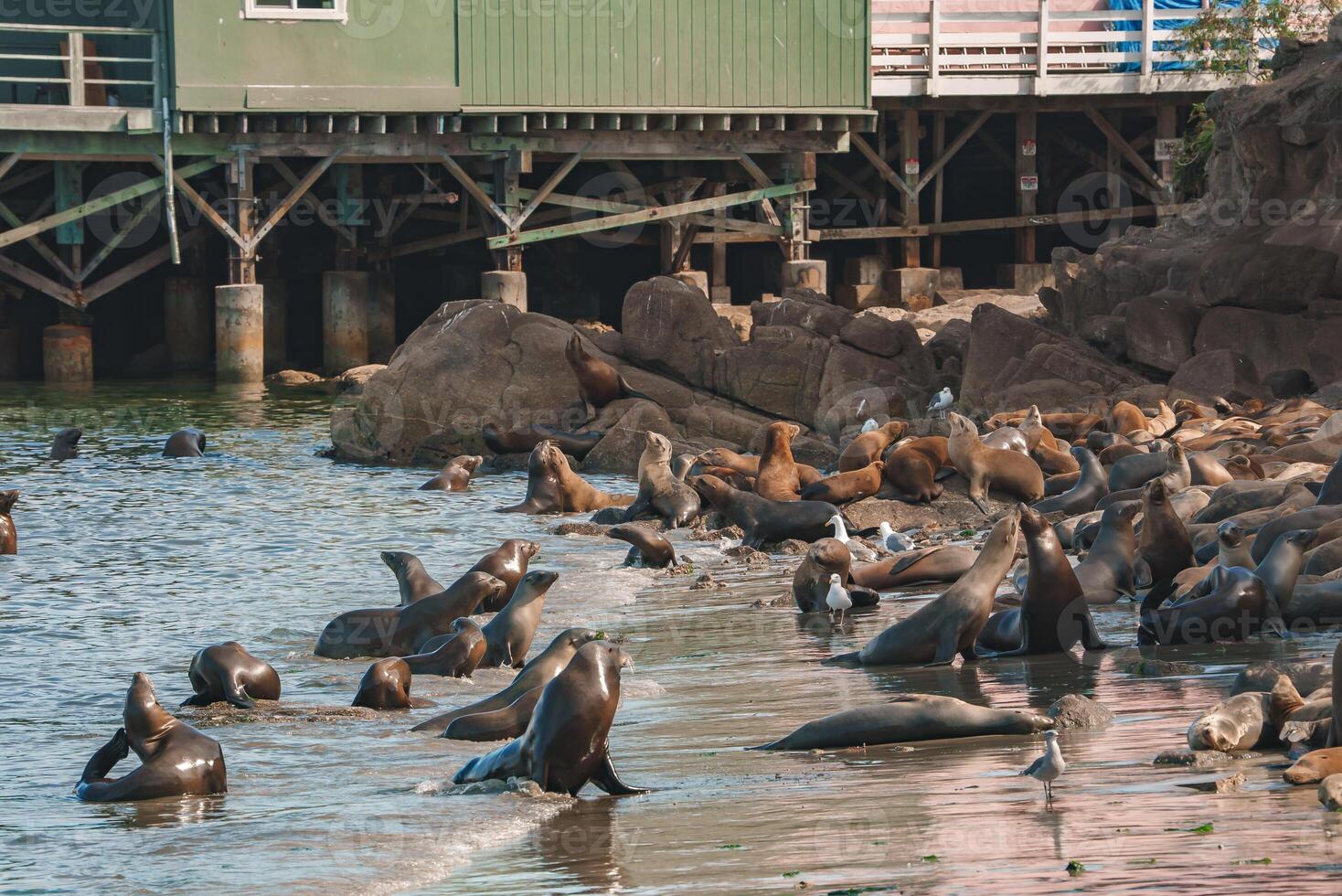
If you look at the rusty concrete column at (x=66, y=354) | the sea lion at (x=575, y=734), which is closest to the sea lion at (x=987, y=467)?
the sea lion at (x=575, y=734)

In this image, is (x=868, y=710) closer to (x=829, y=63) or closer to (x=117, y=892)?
(x=117, y=892)

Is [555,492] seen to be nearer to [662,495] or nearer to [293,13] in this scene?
[662,495]

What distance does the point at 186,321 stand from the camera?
89.4 ft

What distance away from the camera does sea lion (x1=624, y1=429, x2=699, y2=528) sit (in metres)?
13.8

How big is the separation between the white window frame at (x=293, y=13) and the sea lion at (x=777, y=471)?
A: 1218 cm

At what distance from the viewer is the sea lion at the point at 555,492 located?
48.9ft

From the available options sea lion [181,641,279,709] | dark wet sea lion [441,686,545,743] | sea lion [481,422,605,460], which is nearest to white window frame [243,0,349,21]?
sea lion [481,422,605,460]

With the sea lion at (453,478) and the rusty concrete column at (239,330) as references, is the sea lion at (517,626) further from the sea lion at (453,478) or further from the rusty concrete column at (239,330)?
the rusty concrete column at (239,330)

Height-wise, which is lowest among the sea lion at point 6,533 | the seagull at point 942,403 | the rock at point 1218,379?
the sea lion at point 6,533

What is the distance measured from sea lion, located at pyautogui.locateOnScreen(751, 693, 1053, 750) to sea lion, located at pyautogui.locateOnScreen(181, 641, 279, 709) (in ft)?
8.63

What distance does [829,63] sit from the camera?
86.5 feet

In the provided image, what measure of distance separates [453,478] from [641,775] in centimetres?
1059

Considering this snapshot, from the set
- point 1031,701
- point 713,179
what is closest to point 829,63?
point 713,179

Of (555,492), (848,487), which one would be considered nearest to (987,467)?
(848,487)
